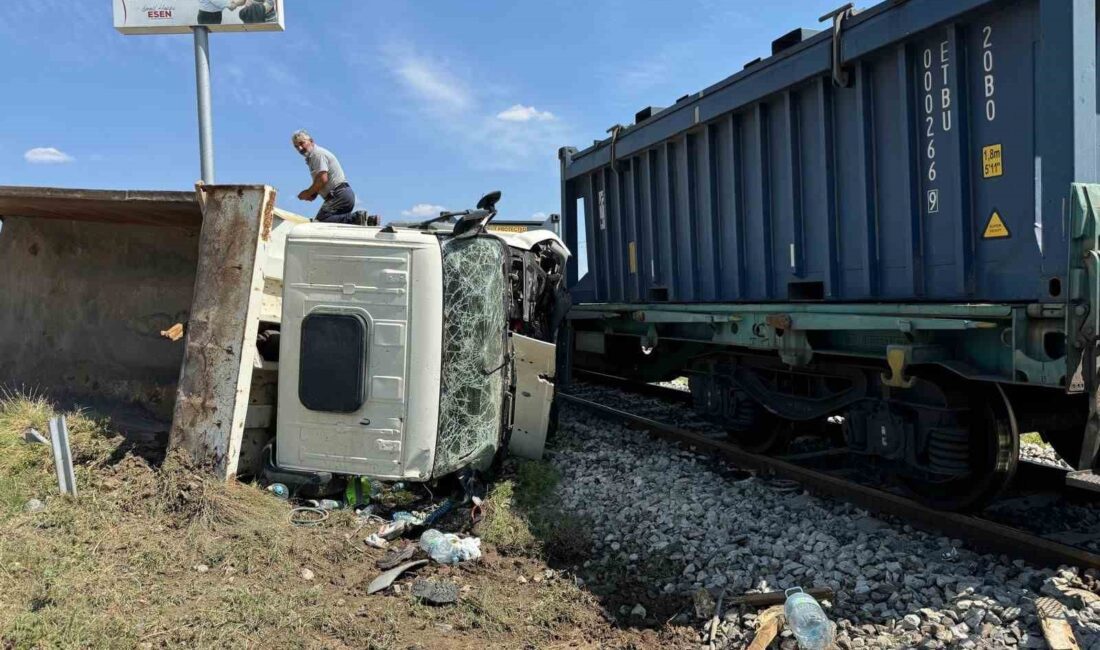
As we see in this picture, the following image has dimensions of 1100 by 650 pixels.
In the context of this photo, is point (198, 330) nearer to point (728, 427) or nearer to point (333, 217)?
point (333, 217)

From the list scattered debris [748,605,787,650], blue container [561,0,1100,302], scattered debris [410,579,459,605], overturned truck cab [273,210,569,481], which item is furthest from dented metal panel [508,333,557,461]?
scattered debris [748,605,787,650]

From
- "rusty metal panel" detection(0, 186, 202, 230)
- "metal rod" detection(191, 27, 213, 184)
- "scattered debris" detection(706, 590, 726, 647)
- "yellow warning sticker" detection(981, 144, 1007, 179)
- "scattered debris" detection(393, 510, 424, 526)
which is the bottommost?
"scattered debris" detection(706, 590, 726, 647)

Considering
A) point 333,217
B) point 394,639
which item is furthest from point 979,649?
point 333,217

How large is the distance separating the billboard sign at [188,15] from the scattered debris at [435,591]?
26.6 ft

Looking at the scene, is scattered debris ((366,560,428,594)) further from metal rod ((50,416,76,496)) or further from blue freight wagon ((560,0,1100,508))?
blue freight wagon ((560,0,1100,508))

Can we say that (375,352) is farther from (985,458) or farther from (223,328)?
(985,458)

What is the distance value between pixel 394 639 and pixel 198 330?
2741mm

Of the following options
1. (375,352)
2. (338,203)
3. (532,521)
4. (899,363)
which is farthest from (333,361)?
(899,363)

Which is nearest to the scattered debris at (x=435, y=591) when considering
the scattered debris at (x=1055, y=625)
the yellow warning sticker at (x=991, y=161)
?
the scattered debris at (x=1055, y=625)

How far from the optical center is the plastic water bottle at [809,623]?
312 centimetres

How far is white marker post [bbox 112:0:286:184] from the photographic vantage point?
9.09 m

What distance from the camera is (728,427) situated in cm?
630

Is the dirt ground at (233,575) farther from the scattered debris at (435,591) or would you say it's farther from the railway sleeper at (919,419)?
the railway sleeper at (919,419)

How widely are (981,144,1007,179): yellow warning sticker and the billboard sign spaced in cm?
854
